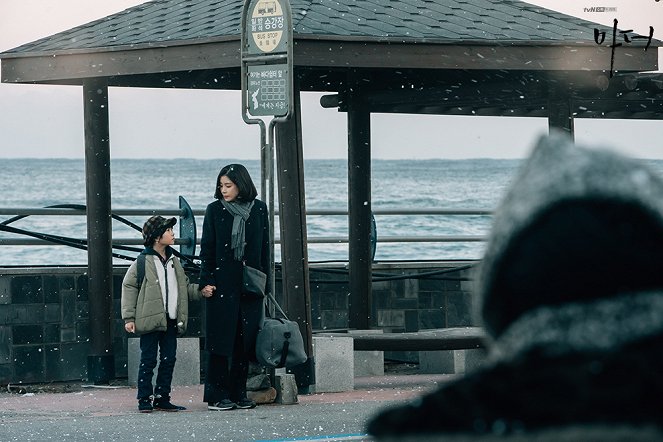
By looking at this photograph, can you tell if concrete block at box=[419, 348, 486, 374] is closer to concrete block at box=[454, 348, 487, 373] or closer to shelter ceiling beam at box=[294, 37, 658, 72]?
concrete block at box=[454, 348, 487, 373]

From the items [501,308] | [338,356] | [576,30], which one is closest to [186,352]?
[338,356]

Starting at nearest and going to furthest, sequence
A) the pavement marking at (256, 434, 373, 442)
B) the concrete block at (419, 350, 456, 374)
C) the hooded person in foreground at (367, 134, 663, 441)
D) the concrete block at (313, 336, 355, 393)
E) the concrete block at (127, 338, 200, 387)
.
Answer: the hooded person in foreground at (367, 134, 663, 441)
the pavement marking at (256, 434, 373, 442)
the concrete block at (313, 336, 355, 393)
the concrete block at (127, 338, 200, 387)
the concrete block at (419, 350, 456, 374)

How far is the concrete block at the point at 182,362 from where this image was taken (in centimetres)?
1222

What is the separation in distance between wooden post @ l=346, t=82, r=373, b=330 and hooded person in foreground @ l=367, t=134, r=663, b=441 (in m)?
12.8

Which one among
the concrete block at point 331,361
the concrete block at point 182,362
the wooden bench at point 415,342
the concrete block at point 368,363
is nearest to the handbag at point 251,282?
the concrete block at point 331,361

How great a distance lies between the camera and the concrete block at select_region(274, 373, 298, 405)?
10.5 metres

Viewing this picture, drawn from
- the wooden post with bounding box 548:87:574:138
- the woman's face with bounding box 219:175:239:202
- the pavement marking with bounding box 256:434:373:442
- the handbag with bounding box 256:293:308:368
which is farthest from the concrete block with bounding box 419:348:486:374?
the pavement marking with bounding box 256:434:373:442

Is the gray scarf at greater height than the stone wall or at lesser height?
greater

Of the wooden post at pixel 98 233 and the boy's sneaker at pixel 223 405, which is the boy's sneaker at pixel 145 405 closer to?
the boy's sneaker at pixel 223 405

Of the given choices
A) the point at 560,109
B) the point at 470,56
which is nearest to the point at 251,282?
the point at 470,56

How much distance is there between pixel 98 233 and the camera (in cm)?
1288

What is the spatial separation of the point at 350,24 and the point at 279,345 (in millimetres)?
2667

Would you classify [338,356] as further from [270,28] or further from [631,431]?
[631,431]

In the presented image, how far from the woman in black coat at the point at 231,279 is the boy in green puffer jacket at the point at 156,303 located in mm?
183
